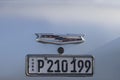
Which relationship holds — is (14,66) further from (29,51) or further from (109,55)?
(109,55)

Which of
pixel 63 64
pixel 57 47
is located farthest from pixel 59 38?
pixel 63 64

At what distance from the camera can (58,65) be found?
12.2 ft

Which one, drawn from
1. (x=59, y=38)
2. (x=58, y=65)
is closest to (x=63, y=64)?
(x=58, y=65)

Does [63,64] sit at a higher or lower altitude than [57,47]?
lower

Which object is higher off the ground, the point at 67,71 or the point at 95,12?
the point at 95,12

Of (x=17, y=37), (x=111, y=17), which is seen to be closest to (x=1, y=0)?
(x=17, y=37)

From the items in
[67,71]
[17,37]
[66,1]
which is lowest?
[67,71]

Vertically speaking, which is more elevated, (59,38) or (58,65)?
(59,38)

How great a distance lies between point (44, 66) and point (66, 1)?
55 cm

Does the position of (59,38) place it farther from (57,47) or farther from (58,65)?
(58,65)

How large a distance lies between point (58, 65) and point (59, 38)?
0.67 ft

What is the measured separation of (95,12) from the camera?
3.81 m

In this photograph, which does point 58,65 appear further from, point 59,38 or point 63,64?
point 59,38

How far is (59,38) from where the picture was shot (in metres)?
3.71
